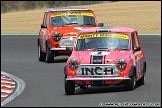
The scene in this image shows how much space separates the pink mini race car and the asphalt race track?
0.80ft

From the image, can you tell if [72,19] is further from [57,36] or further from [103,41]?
→ [103,41]

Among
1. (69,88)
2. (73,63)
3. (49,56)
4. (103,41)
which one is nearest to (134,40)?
(103,41)

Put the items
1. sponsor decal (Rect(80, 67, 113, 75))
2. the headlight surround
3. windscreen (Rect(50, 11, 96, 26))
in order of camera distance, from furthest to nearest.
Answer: windscreen (Rect(50, 11, 96, 26))
the headlight surround
sponsor decal (Rect(80, 67, 113, 75))

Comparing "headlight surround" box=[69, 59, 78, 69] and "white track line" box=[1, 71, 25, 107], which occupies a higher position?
"headlight surround" box=[69, 59, 78, 69]

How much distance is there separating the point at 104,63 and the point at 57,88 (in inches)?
72.3

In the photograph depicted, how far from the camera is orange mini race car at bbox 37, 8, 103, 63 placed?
78.4 feet

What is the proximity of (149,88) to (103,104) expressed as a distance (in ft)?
9.47

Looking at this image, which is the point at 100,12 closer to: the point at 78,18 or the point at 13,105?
the point at 78,18

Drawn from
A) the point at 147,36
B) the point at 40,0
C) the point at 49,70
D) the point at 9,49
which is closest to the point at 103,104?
the point at 49,70

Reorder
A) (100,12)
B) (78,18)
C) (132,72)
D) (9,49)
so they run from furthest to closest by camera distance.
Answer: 1. (100,12)
2. (9,49)
3. (78,18)
4. (132,72)

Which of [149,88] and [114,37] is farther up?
[114,37]

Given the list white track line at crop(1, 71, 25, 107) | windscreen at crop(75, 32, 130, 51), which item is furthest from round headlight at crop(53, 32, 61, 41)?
windscreen at crop(75, 32, 130, 51)

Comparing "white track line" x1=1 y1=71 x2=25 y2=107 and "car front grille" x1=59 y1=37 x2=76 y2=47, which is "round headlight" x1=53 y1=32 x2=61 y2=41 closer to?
"car front grille" x1=59 y1=37 x2=76 y2=47

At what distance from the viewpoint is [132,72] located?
1517cm
